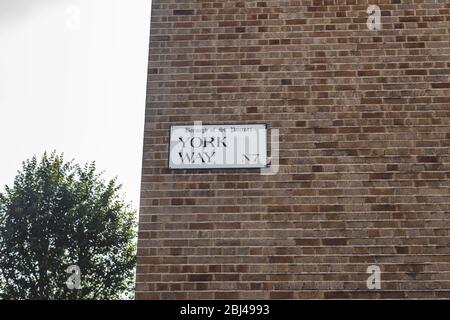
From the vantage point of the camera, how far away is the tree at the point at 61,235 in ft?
47.0

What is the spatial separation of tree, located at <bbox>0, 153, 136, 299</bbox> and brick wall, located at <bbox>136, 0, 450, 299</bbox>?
11134mm

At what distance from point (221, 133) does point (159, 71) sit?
83 cm

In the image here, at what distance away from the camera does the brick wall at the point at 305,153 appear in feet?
12.3

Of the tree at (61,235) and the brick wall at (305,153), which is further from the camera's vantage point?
the tree at (61,235)

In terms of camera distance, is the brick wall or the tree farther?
the tree

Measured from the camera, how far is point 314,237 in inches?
150

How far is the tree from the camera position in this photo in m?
14.3

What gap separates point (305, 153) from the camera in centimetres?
407

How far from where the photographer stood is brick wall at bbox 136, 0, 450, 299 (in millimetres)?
3736

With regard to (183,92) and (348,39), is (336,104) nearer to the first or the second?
(348,39)

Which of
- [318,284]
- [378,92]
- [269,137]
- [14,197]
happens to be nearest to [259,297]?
[318,284]

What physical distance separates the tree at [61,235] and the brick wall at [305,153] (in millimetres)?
11134

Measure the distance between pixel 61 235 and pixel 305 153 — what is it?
40.2 ft

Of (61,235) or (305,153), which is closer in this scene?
(305,153)
